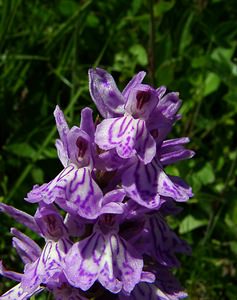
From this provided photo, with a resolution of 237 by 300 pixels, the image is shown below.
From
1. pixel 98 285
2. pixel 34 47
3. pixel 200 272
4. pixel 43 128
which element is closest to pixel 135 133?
pixel 98 285

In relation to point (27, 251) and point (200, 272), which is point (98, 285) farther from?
point (200, 272)

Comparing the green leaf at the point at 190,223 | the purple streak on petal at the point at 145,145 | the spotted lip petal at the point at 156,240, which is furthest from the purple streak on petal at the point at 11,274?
the green leaf at the point at 190,223

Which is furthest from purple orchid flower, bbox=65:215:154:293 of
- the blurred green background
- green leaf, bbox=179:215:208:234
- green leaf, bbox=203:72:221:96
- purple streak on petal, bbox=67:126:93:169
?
green leaf, bbox=203:72:221:96

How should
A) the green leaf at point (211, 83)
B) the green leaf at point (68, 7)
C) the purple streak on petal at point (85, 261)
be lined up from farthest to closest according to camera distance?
the green leaf at point (68, 7)
the green leaf at point (211, 83)
the purple streak on petal at point (85, 261)

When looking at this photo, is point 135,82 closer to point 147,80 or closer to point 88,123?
point 88,123

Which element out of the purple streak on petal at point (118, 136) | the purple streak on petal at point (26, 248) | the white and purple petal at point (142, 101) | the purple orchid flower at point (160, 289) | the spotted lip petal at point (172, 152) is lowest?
the purple orchid flower at point (160, 289)

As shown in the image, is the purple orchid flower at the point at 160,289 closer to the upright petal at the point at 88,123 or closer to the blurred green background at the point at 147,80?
the upright petal at the point at 88,123

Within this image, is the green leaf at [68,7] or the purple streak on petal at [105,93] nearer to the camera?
the purple streak on petal at [105,93]

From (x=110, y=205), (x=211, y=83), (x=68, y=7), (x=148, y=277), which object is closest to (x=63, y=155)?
(x=110, y=205)

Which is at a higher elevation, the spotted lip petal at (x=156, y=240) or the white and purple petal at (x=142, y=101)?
the white and purple petal at (x=142, y=101)

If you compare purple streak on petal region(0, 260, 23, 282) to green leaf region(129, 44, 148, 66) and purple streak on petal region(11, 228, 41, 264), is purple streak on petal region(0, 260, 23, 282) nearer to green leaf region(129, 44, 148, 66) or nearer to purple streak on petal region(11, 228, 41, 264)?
purple streak on petal region(11, 228, 41, 264)
